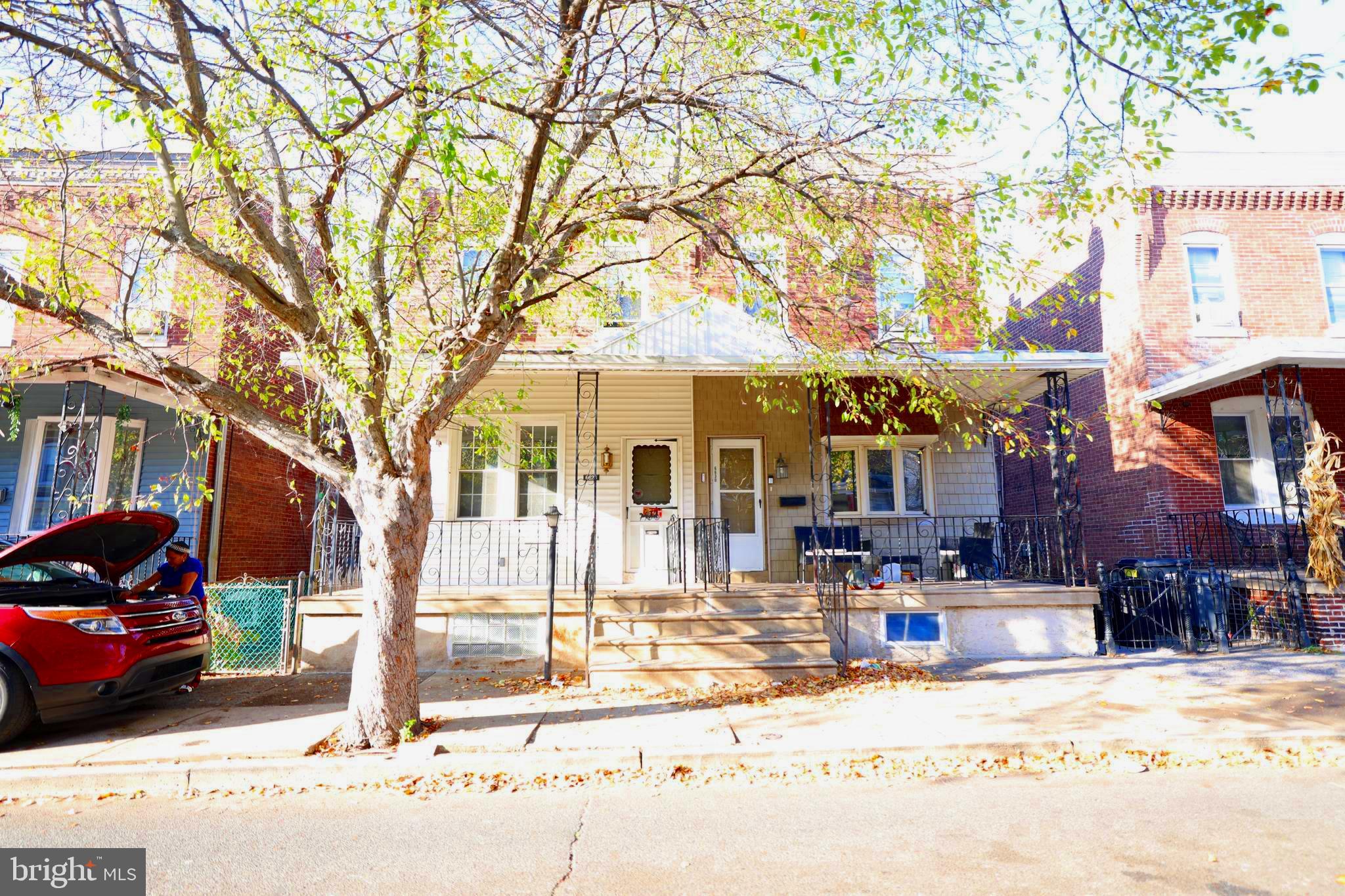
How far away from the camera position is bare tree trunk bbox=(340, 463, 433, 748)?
18.9 ft

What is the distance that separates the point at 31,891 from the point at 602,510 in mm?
8081

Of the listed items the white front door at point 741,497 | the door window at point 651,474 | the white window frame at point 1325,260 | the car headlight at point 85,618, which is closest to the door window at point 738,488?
the white front door at point 741,497

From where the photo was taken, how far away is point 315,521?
906cm

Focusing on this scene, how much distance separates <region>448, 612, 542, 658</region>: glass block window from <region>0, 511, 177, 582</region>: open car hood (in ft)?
10.7

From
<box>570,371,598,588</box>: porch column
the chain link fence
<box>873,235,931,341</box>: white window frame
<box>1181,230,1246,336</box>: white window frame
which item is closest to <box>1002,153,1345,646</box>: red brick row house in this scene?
<box>1181,230,1246,336</box>: white window frame

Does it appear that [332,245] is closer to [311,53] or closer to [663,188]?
[311,53]

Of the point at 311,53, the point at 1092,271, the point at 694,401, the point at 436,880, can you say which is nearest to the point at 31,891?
the point at 436,880

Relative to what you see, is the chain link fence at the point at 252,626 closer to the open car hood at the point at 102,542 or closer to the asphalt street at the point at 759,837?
the open car hood at the point at 102,542

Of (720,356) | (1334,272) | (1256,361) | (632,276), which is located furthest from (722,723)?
(1334,272)

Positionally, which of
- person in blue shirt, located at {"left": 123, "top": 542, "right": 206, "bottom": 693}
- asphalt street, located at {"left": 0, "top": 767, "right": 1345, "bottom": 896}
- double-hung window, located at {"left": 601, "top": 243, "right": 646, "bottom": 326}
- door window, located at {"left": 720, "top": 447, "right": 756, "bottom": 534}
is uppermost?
double-hung window, located at {"left": 601, "top": 243, "right": 646, "bottom": 326}

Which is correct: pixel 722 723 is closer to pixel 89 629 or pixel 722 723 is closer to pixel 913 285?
pixel 913 285

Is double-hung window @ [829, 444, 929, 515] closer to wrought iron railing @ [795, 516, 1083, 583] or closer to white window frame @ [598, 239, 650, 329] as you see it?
wrought iron railing @ [795, 516, 1083, 583]

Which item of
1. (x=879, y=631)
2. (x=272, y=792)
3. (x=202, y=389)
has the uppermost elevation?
(x=202, y=389)

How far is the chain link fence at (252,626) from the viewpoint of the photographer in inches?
344
